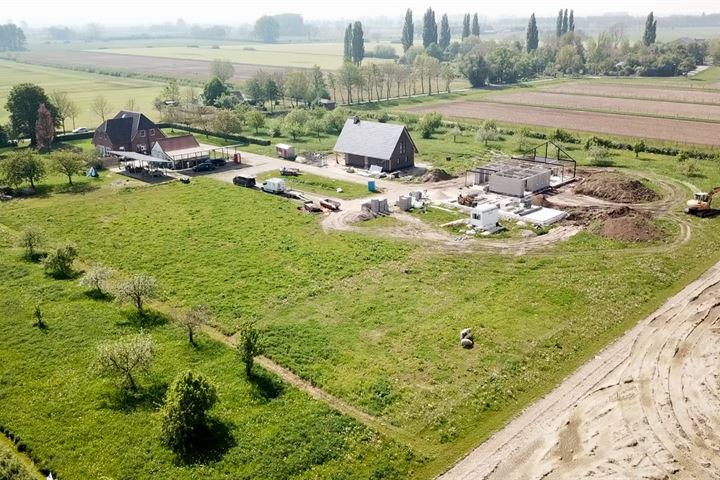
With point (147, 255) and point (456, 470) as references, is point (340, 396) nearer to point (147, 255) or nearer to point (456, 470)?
point (456, 470)

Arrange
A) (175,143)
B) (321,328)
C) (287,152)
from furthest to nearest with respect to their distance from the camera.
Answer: (287,152), (175,143), (321,328)

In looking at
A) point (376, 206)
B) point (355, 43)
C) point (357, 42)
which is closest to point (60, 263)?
point (376, 206)

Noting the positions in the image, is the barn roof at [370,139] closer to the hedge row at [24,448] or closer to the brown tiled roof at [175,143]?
the brown tiled roof at [175,143]

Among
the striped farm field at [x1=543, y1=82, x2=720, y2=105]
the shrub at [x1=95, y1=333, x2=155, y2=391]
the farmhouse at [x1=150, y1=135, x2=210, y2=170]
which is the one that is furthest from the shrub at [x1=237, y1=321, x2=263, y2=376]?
the striped farm field at [x1=543, y1=82, x2=720, y2=105]

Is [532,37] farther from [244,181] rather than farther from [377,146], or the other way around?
[244,181]

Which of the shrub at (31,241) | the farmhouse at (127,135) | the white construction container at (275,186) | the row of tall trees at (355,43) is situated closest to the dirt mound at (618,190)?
the white construction container at (275,186)

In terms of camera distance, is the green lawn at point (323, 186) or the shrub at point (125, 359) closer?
the shrub at point (125, 359)
